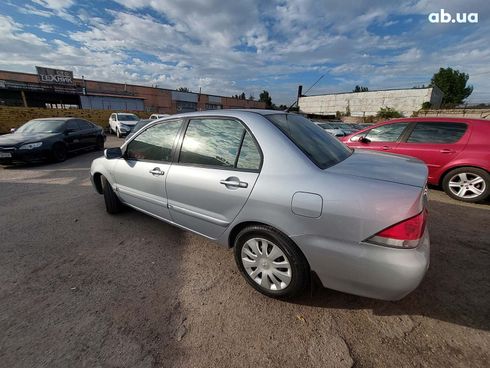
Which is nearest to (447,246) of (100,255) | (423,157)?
(423,157)

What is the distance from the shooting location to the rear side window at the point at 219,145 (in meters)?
2.14

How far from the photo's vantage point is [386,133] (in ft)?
17.5

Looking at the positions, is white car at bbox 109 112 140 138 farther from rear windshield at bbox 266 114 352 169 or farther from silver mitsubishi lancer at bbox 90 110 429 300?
rear windshield at bbox 266 114 352 169

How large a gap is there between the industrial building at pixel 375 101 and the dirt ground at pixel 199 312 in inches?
1847

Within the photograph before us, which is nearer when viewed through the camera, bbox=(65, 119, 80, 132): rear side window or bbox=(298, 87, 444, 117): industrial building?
bbox=(65, 119, 80, 132): rear side window

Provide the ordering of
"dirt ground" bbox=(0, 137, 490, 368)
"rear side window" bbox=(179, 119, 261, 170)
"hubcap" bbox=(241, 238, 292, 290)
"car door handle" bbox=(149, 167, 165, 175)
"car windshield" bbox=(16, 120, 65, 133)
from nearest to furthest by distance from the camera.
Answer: "dirt ground" bbox=(0, 137, 490, 368) < "hubcap" bbox=(241, 238, 292, 290) < "rear side window" bbox=(179, 119, 261, 170) < "car door handle" bbox=(149, 167, 165, 175) < "car windshield" bbox=(16, 120, 65, 133)

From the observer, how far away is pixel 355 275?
1.70 m

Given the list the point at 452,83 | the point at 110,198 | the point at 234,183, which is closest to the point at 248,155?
the point at 234,183

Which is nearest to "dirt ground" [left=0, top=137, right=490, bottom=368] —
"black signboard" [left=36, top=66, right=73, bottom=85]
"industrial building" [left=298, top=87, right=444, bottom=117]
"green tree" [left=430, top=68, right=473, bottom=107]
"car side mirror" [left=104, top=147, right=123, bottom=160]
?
"car side mirror" [left=104, top=147, right=123, bottom=160]

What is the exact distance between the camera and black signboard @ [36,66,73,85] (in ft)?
113

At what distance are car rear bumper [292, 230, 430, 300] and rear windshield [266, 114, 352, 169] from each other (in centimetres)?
63

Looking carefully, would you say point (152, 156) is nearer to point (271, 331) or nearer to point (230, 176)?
point (230, 176)

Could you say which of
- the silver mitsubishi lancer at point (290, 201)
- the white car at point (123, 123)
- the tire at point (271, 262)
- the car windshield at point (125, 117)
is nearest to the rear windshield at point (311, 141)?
the silver mitsubishi lancer at point (290, 201)

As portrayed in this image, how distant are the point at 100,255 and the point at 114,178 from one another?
3.88 ft
